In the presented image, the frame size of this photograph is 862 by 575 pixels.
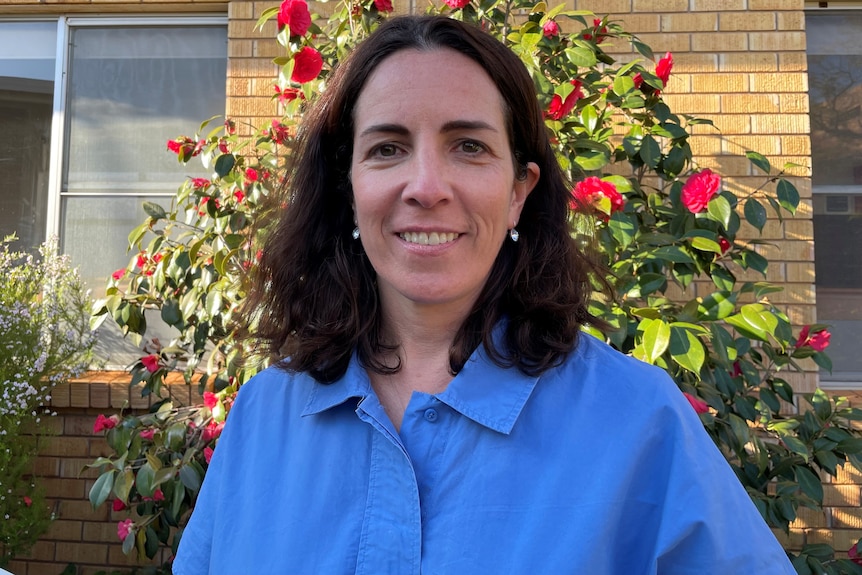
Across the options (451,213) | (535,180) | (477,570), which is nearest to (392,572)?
(477,570)

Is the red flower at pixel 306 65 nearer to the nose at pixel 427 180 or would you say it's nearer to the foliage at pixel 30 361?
the nose at pixel 427 180

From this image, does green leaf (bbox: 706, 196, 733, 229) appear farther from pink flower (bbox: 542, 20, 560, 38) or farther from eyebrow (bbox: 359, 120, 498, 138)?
eyebrow (bbox: 359, 120, 498, 138)

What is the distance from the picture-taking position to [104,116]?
4148mm

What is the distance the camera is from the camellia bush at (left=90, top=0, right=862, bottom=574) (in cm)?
254

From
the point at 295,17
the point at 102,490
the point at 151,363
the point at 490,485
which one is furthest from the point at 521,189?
the point at 151,363

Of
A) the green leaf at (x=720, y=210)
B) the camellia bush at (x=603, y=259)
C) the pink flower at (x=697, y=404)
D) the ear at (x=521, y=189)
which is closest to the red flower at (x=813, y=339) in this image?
the camellia bush at (x=603, y=259)

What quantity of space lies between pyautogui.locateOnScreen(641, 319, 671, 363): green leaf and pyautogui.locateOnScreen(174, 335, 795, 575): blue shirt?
2.57 ft

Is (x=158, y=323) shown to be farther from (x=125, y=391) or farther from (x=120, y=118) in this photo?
(x=120, y=118)

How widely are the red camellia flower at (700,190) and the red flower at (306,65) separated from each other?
1.39m

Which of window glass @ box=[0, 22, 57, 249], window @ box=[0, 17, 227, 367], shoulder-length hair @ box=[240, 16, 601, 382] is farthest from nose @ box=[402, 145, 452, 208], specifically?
window glass @ box=[0, 22, 57, 249]

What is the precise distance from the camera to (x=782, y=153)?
375 cm

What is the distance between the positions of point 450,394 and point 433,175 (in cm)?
37

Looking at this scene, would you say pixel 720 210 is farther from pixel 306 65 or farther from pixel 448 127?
pixel 448 127

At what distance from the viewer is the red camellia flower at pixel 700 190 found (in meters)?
2.68
